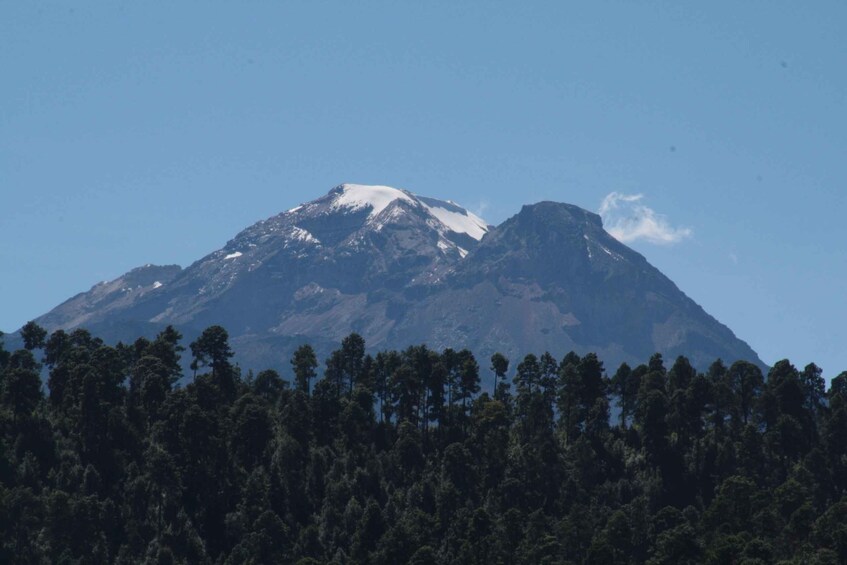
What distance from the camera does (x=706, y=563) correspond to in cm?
18750

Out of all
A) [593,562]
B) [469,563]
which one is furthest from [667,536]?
[469,563]

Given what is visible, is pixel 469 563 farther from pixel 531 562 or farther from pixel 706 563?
pixel 706 563

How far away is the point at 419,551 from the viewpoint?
650 ft

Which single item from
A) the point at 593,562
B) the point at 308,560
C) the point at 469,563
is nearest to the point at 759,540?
the point at 593,562

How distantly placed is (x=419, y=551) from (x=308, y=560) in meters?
15.0

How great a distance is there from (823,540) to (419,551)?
53.4 m

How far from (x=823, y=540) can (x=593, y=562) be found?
100ft

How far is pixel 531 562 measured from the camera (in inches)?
7864

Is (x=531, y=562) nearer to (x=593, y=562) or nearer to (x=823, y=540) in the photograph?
(x=593, y=562)

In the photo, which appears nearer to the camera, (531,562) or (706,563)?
(706,563)

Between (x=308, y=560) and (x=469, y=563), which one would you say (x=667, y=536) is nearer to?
(x=469, y=563)

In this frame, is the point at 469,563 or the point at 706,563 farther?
the point at 469,563

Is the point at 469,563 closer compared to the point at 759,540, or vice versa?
the point at 759,540

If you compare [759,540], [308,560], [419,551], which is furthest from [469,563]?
[759,540]
